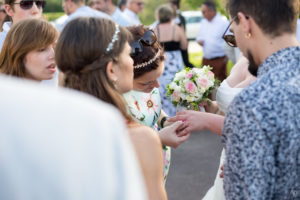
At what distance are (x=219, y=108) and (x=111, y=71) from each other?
1.53 m

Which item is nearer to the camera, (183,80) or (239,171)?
(239,171)

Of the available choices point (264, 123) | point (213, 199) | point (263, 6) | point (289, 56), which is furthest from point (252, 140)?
point (213, 199)

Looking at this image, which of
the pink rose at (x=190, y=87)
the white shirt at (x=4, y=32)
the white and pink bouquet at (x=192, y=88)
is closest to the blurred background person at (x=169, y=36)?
the white shirt at (x=4, y=32)

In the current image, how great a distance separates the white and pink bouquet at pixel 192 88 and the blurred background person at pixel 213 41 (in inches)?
246

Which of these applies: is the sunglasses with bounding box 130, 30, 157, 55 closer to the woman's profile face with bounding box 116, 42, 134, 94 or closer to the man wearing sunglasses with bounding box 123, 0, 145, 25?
the woman's profile face with bounding box 116, 42, 134, 94

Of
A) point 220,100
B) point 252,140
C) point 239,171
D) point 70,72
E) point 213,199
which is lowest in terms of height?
point 213,199

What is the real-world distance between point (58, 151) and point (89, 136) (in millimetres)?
51

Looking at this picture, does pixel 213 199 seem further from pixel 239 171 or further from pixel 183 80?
pixel 239 171

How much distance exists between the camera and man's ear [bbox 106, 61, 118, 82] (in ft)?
6.14

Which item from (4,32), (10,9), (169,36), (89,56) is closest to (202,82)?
(89,56)

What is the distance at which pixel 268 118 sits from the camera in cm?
166

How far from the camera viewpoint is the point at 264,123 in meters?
1.66

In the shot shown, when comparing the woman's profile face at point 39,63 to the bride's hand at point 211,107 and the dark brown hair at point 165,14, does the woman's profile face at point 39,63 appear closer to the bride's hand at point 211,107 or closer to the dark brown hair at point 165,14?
the bride's hand at point 211,107

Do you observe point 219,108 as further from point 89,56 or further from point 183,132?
point 89,56
